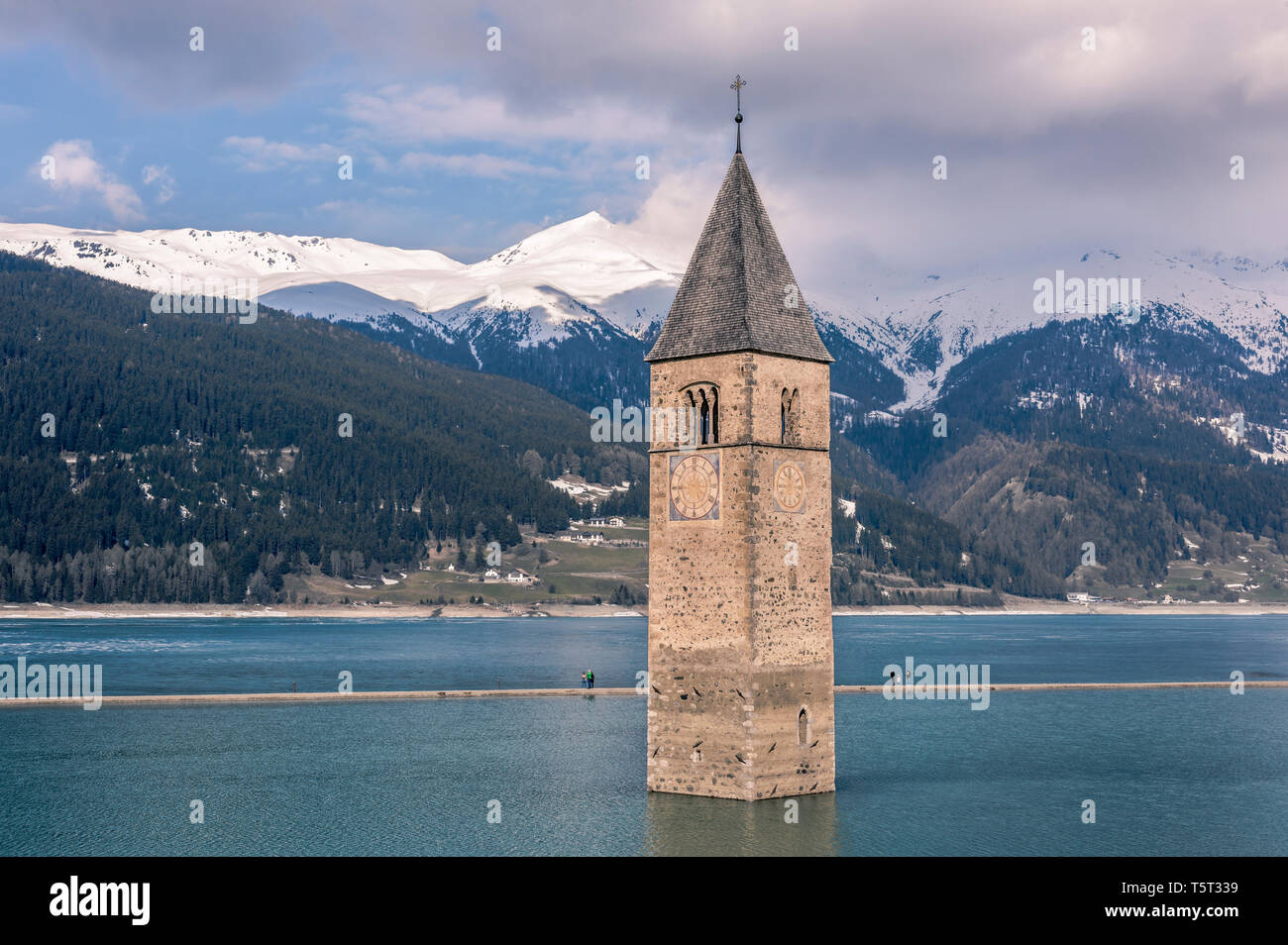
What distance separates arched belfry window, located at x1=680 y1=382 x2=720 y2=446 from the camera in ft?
160

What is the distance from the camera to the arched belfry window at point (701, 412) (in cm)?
4869

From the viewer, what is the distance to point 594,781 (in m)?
56.8

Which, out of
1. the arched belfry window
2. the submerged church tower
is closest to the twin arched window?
the submerged church tower

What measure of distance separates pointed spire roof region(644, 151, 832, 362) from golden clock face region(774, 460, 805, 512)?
3.82 meters

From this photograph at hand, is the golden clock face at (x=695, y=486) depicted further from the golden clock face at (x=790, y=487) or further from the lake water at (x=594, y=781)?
the lake water at (x=594, y=781)

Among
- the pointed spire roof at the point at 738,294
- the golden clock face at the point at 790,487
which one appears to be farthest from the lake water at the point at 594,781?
the pointed spire roof at the point at 738,294

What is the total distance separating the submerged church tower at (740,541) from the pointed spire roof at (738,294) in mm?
62

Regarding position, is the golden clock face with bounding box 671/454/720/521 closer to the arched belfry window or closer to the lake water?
the arched belfry window

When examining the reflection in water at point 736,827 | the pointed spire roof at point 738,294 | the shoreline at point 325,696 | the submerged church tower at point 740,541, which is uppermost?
the pointed spire roof at point 738,294

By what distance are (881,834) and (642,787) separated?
1017 cm

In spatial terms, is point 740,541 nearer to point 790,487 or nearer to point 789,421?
point 790,487

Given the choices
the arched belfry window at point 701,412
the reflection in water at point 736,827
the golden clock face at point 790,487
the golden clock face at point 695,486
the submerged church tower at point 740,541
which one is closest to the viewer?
the reflection in water at point 736,827
